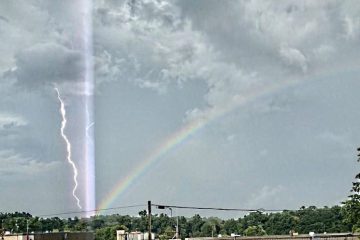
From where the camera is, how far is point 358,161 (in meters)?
50.3

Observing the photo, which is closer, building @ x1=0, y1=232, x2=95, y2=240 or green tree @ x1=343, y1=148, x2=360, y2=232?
green tree @ x1=343, y1=148, x2=360, y2=232

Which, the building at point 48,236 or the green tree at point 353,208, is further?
the building at point 48,236

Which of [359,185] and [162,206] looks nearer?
[359,185]

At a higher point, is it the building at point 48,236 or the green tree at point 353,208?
the building at point 48,236

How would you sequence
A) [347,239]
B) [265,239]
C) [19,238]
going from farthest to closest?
[19,238], [265,239], [347,239]

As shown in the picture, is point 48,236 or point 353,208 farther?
point 48,236

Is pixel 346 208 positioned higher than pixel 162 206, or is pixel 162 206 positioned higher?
pixel 162 206

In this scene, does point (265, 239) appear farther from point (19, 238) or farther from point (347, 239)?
point (19, 238)

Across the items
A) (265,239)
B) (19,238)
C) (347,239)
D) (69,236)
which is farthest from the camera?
(69,236)

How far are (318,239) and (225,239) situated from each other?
79.3 ft

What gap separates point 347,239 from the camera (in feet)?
328

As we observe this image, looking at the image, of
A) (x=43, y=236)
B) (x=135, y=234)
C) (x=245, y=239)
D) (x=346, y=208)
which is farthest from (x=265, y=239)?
(x=346, y=208)

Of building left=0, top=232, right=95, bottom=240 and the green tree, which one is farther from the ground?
building left=0, top=232, right=95, bottom=240

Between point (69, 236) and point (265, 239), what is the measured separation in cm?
5837
